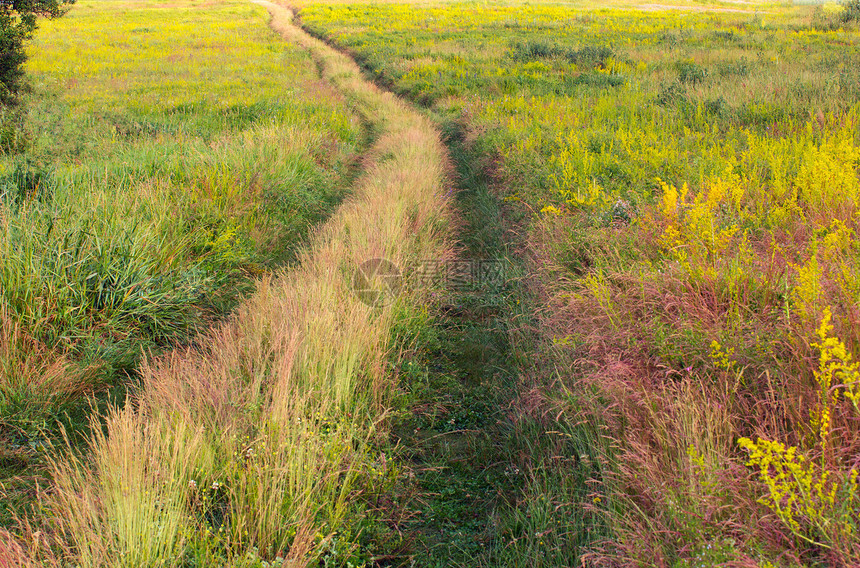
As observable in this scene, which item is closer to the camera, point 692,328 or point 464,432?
point 692,328

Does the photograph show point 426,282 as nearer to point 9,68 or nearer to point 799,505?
point 799,505

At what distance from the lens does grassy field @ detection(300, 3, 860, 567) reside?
203 centimetres

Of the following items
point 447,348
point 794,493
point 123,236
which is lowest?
point 447,348

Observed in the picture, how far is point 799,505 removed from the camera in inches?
70.5

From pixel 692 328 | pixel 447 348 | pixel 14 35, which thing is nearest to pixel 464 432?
pixel 447 348

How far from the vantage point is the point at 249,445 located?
2.69 m

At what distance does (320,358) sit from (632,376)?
188 centimetres

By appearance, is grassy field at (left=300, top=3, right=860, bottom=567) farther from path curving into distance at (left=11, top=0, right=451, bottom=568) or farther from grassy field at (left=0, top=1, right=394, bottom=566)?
grassy field at (left=0, top=1, right=394, bottom=566)

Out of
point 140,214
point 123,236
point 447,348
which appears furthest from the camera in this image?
point 140,214

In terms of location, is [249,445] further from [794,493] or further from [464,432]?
[794,493]

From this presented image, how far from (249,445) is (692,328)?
247 centimetres

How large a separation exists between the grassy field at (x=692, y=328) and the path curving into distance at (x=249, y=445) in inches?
38.6

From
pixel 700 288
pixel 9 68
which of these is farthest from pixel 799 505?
pixel 9 68

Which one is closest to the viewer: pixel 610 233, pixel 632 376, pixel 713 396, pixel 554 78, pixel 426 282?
pixel 713 396
